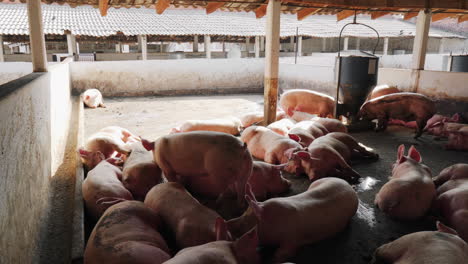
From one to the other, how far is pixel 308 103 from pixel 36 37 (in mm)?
4853

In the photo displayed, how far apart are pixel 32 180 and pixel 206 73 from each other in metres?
9.59

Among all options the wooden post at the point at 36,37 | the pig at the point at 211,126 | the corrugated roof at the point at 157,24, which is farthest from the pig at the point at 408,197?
the corrugated roof at the point at 157,24

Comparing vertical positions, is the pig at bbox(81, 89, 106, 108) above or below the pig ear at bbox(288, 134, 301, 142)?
below

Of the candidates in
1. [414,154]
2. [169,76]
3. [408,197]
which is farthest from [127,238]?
[169,76]

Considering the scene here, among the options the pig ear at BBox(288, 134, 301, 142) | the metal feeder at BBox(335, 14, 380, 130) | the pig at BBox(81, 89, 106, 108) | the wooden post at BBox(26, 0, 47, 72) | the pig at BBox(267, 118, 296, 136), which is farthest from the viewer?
the pig at BBox(81, 89, 106, 108)

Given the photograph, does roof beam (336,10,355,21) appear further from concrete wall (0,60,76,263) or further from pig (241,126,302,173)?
concrete wall (0,60,76,263)

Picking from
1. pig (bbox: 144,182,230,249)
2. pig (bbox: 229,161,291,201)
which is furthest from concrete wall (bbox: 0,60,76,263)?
pig (bbox: 229,161,291,201)

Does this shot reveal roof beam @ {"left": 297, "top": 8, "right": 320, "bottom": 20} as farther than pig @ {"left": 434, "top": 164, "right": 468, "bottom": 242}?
Yes

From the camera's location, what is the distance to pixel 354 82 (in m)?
6.06

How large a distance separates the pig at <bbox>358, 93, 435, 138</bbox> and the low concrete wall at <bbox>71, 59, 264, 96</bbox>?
20.3ft

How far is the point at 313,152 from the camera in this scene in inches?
150

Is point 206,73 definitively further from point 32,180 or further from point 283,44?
point 283,44

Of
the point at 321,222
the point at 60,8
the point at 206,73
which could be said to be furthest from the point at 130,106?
the point at 60,8

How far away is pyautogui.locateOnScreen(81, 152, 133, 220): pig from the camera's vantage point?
Answer: 9.26ft
